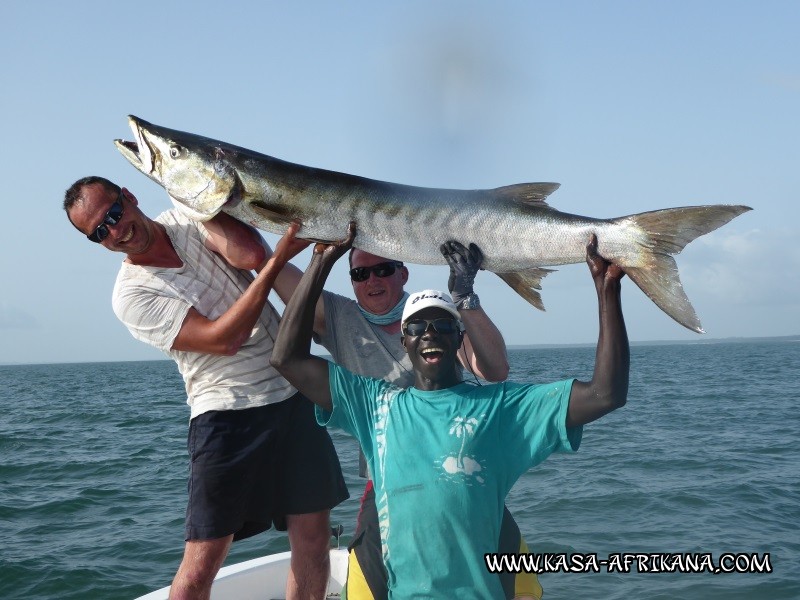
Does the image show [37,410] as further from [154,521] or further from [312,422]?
[312,422]

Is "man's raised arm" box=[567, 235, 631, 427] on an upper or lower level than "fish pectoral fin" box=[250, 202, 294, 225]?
lower

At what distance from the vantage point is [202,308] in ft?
13.7

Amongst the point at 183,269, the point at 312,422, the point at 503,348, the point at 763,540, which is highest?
the point at 183,269

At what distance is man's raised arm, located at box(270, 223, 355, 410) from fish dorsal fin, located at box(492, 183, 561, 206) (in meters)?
1.07

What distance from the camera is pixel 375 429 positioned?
11.5ft

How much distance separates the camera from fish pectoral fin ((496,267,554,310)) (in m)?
3.95

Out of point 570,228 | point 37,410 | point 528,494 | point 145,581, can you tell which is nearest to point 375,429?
point 570,228

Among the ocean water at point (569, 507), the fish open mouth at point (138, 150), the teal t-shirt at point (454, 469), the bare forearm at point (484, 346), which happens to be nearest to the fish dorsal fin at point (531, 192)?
the bare forearm at point (484, 346)

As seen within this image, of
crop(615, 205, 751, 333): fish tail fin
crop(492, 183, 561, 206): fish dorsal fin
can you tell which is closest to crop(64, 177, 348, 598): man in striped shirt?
crop(492, 183, 561, 206): fish dorsal fin

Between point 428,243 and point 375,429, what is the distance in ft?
3.37

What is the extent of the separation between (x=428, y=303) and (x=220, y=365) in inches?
55.2

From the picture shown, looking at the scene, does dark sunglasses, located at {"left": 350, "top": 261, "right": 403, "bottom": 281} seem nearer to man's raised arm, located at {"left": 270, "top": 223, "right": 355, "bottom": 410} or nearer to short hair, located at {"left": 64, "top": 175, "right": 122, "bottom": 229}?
man's raised arm, located at {"left": 270, "top": 223, "right": 355, "bottom": 410}

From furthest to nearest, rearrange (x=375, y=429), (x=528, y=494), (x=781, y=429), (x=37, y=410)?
(x=37, y=410)
(x=781, y=429)
(x=528, y=494)
(x=375, y=429)

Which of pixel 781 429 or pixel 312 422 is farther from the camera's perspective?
pixel 781 429
